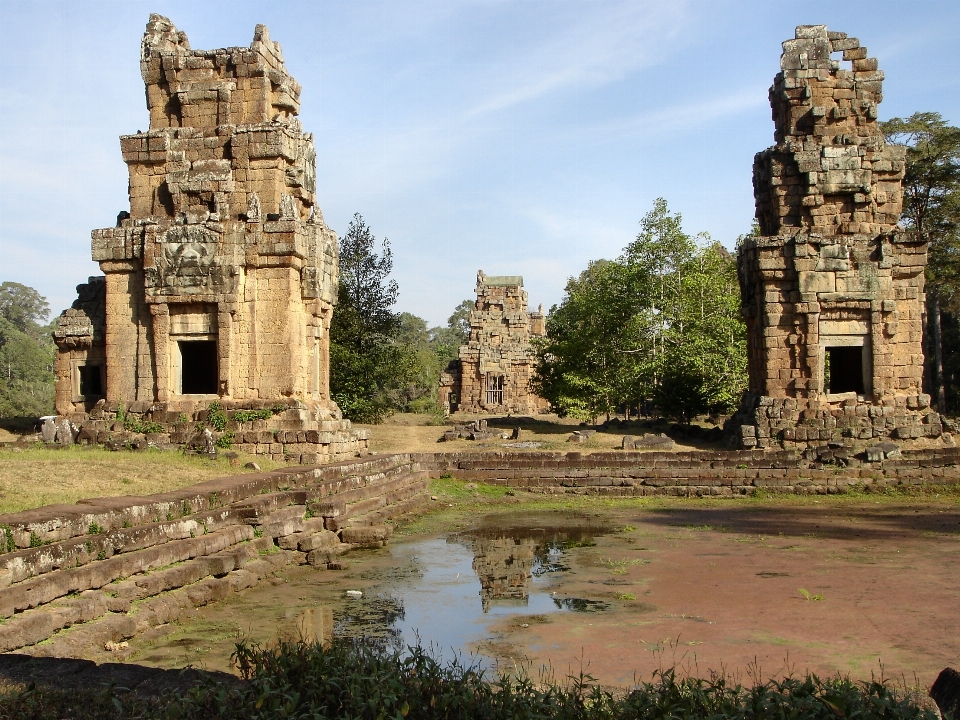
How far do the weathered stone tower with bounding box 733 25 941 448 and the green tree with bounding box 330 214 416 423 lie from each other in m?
11.8

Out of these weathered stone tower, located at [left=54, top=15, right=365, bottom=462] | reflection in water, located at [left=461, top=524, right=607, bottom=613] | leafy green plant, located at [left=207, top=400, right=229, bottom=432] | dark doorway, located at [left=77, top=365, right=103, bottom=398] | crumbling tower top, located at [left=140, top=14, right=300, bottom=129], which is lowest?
reflection in water, located at [left=461, top=524, right=607, bottom=613]

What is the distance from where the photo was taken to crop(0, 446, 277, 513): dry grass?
354 inches

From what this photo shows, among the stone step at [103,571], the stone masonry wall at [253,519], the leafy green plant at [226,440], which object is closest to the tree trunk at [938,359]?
the stone masonry wall at [253,519]

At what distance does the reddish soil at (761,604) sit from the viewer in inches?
239

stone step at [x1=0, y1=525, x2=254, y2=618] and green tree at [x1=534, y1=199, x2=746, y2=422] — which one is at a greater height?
green tree at [x1=534, y1=199, x2=746, y2=422]

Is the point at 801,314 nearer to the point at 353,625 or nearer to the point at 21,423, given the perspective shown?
the point at 353,625

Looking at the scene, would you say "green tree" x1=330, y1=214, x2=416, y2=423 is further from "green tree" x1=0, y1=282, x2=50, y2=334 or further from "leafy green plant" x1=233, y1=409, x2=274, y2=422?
"green tree" x1=0, y1=282, x2=50, y2=334

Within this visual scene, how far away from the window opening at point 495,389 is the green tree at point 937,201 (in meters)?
20.1

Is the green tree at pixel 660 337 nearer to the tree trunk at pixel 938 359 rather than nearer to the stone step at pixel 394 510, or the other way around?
the tree trunk at pixel 938 359

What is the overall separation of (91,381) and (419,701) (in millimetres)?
16390

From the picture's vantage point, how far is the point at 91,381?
738 inches

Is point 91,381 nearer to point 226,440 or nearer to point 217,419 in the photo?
point 217,419

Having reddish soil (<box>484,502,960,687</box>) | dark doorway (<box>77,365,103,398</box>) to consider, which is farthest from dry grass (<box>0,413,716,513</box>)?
reddish soil (<box>484,502,960,687</box>)

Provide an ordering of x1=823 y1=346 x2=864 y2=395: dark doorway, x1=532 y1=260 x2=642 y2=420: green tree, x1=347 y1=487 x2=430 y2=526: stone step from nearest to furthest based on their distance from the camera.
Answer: x1=347 y1=487 x2=430 y2=526: stone step < x1=823 y1=346 x2=864 y2=395: dark doorway < x1=532 y1=260 x2=642 y2=420: green tree
